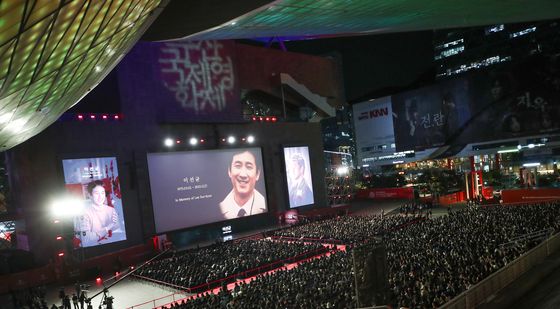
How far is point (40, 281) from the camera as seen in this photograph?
23812mm

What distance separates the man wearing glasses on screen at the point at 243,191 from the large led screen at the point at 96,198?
9.55 meters

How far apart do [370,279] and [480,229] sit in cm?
1415

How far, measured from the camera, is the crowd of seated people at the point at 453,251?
12602mm

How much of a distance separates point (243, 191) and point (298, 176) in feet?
23.8

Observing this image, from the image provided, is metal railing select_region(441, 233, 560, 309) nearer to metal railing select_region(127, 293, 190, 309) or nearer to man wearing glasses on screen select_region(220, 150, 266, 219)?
metal railing select_region(127, 293, 190, 309)

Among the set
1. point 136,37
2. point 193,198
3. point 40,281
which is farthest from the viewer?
point 193,198

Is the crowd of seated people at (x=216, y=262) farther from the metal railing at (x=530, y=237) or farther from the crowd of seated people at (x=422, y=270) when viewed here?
the metal railing at (x=530, y=237)

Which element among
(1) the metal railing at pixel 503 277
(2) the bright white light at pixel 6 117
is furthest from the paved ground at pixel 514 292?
(2) the bright white light at pixel 6 117

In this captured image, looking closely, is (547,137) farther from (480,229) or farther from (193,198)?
(193,198)

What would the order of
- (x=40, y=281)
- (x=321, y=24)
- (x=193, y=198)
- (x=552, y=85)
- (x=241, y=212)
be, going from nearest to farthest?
(x=321, y=24), (x=40, y=281), (x=193, y=198), (x=241, y=212), (x=552, y=85)

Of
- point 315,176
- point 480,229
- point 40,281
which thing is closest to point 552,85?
point 315,176

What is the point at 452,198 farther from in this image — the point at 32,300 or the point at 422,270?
the point at 32,300

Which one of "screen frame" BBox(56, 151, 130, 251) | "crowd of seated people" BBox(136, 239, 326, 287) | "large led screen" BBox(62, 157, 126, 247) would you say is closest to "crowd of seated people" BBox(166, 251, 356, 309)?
"crowd of seated people" BBox(136, 239, 326, 287)

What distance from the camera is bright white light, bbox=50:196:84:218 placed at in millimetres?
25250
